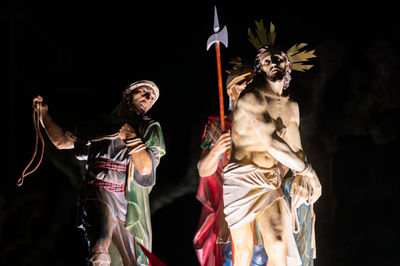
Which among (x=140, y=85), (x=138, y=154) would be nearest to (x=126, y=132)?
(x=138, y=154)

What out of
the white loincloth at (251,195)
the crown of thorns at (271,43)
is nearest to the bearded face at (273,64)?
the crown of thorns at (271,43)

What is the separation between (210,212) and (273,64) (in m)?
1.25

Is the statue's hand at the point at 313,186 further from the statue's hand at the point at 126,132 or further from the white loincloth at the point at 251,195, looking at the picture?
the statue's hand at the point at 126,132

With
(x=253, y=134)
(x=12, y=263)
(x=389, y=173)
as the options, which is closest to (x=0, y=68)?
(x=12, y=263)

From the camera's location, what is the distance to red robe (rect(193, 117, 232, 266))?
5.47 meters

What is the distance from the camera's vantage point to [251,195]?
4.79 m

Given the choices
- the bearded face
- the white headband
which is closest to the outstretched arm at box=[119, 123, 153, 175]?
the white headband

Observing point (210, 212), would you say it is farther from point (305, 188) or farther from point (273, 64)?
point (273, 64)

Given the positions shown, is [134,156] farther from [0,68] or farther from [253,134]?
[0,68]

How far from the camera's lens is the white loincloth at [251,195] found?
476 centimetres

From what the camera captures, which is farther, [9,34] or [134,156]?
[9,34]

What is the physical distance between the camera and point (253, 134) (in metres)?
4.90

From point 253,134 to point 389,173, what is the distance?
2.61 m

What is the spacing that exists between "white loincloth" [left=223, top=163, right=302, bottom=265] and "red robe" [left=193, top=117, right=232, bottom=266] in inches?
23.4
